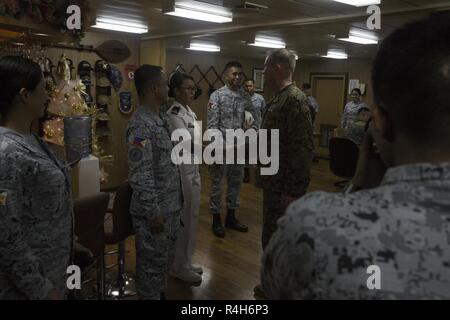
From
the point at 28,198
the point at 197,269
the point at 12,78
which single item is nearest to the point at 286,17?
the point at 197,269

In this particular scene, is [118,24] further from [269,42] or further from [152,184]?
[152,184]

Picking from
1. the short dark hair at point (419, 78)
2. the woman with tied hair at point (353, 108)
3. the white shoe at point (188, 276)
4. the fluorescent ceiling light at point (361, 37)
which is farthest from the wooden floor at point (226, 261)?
the woman with tied hair at point (353, 108)

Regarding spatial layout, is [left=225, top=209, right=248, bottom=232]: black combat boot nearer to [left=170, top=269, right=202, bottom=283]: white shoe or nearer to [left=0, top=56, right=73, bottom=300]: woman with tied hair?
[left=170, top=269, right=202, bottom=283]: white shoe

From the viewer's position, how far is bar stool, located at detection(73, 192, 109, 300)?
6.02ft

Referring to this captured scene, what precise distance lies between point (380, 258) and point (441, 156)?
0.19 meters

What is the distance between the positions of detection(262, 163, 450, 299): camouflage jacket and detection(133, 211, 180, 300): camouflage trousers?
1.64 meters

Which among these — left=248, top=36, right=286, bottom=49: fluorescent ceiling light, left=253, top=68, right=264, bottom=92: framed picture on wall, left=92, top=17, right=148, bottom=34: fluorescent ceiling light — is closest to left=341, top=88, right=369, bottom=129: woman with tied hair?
left=248, top=36, right=286, bottom=49: fluorescent ceiling light

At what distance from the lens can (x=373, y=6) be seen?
3.21 meters

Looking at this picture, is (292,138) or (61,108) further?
(61,108)

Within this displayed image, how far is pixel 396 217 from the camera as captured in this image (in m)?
0.55

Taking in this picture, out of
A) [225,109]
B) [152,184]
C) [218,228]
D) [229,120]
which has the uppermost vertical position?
[225,109]

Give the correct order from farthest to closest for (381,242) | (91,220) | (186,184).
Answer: (186,184) < (91,220) < (381,242)

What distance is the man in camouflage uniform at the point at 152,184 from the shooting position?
2.02 meters

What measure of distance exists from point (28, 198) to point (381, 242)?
1.09 metres
